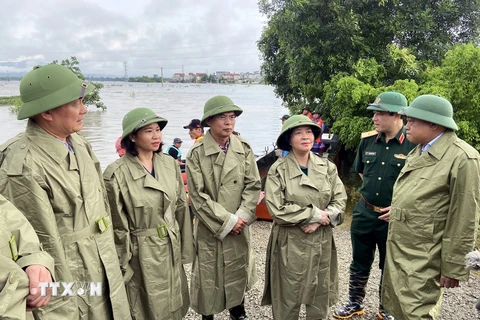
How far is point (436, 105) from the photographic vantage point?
95.5 inches

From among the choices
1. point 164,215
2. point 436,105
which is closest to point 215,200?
point 164,215

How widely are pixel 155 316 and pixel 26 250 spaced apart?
1.27 metres

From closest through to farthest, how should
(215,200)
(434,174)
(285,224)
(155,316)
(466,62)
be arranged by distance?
(434,174) → (155,316) → (285,224) → (215,200) → (466,62)

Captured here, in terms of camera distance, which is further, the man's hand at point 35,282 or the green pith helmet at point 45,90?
the green pith helmet at point 45,90

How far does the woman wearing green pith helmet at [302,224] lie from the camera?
9.07 ft

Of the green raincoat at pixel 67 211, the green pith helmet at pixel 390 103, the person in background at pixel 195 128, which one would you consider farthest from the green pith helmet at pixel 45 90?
the person in background at pixel 195 128

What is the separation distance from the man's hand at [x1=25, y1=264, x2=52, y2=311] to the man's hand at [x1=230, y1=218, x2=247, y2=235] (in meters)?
1.56

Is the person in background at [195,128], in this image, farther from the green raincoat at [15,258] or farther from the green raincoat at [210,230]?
the green raincoat at [15,258]

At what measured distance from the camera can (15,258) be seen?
1.53 meters

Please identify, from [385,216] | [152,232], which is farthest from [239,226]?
[385,216]

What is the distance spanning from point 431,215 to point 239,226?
1458mm

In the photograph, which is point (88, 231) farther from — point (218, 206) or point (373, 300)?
point (373, 300)

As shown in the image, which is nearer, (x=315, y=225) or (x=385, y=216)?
(x=315, y=225)

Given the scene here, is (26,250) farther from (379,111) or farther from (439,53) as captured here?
(439,53)
